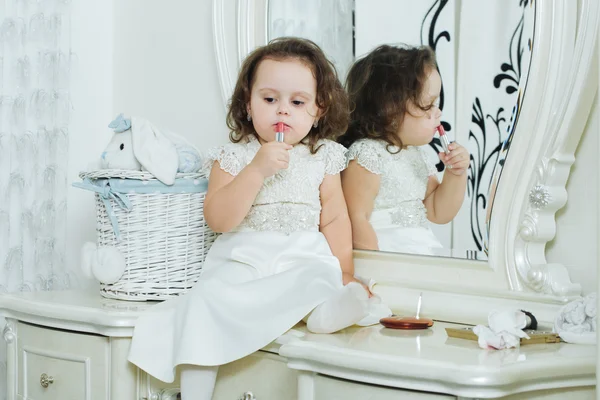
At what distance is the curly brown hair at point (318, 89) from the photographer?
1588mm

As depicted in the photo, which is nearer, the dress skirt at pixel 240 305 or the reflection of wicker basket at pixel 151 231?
the dress skirt at pixel 240 305

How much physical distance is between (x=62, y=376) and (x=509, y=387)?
90 cm

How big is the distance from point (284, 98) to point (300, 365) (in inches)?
22.0

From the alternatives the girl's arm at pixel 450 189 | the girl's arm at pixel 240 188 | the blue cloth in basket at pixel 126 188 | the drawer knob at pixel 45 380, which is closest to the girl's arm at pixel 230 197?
the girl's arm at pixel 240 188

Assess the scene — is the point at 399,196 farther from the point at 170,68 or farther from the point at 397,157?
the point at 170,68

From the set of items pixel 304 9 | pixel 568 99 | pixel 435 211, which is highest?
pixel 304 9

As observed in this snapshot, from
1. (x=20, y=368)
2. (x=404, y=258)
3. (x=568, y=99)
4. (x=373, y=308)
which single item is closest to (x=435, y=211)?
(x=404, y=258)

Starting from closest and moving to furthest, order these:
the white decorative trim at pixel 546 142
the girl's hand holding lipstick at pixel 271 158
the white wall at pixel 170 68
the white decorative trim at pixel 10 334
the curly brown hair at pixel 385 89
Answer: the white decorative trim at pixel 546 142 < the girl's hand holding lipstick at pixel 271 158 < the curly brown hair at pixel 385 89 < the white decorative trim at pixel 10 334 < the white wall at pixel 170 68

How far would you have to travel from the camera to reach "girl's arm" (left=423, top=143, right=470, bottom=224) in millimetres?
1499

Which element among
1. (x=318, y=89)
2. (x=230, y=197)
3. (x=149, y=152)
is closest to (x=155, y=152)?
(x=149, y=152)

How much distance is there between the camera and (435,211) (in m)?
1.54

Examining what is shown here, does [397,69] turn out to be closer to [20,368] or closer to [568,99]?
[568,99]

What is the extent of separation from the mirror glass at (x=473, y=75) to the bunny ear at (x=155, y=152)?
0.47 m

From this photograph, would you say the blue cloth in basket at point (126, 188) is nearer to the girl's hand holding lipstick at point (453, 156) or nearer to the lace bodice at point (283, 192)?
the lace bodice at point (283, 192)
